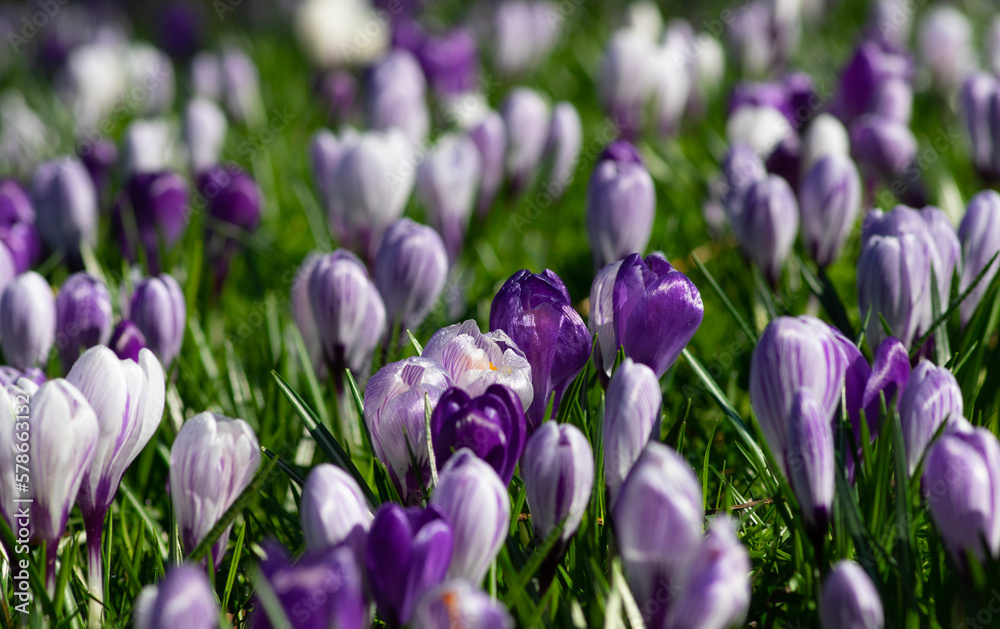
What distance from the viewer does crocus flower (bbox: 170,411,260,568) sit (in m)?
1.21

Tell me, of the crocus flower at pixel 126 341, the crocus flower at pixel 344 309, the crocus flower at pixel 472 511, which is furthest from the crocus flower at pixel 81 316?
the crocus flower at pixel 472 511

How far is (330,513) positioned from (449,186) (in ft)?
4.77

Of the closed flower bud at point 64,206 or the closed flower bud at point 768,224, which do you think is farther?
the closed flower bud at point 64,206

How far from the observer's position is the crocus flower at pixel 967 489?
3.40ft

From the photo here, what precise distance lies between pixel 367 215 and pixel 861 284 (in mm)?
1216

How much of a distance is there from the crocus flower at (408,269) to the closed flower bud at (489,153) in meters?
Answer: 0.90

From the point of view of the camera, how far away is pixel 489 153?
269 cm

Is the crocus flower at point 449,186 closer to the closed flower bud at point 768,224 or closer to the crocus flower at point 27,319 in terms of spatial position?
the closed flower bud at point 768,224

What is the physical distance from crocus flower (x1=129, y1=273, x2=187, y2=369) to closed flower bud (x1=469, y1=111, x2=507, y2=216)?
43.4 inches

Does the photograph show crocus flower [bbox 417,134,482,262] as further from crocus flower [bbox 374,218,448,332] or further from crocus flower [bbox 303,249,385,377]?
crocus flower [bbox 303,249,385,377]

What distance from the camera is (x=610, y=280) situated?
141 cm

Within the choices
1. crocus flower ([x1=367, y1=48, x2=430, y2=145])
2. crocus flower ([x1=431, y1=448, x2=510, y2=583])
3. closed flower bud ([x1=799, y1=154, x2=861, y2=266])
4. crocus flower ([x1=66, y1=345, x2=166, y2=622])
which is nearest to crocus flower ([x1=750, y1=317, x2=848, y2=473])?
crocus flower ([x1=431, y1=448, x2=510, y2=583])

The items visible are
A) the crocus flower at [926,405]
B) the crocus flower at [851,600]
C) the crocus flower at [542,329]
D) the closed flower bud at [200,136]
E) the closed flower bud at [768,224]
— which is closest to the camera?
the crocus flower at [851,600]

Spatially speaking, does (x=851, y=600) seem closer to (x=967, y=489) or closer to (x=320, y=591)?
(x=967, y=489)
